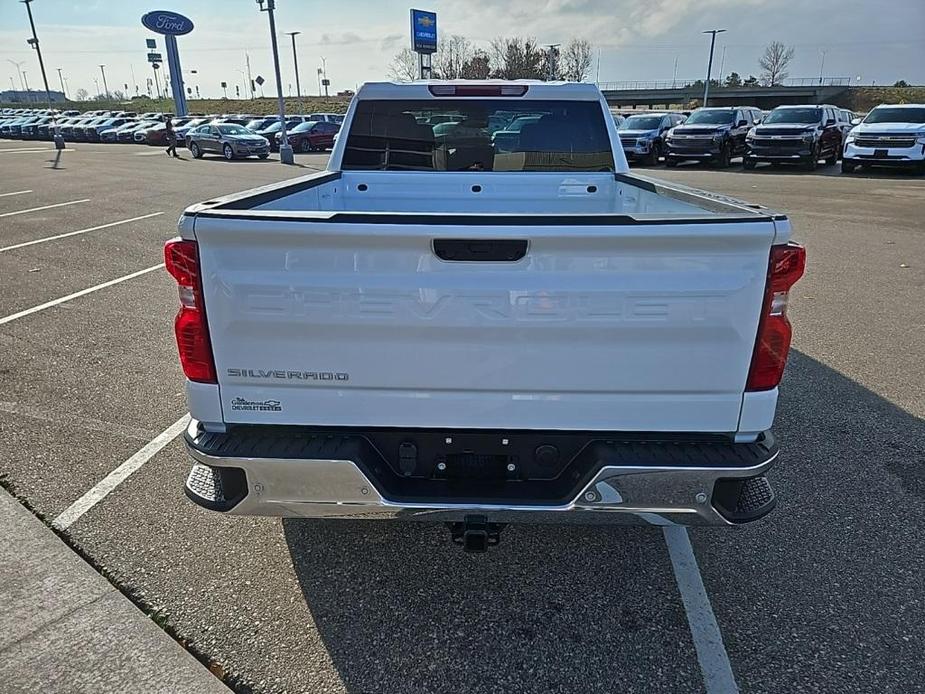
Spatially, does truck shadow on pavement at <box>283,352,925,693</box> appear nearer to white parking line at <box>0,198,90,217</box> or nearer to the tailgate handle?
the tailgate handle

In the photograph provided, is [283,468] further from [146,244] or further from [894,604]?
[146,244]

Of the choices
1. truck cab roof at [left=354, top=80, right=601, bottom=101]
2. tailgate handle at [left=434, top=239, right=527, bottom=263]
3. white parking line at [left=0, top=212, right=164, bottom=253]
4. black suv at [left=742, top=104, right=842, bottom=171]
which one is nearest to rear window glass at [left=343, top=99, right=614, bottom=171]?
truck cab roof at [left=354, top=80, right=601, bottom=101]

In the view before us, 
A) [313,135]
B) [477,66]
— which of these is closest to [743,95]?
[477,66]

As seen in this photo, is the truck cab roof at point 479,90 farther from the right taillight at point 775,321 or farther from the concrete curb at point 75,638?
the concrete curb at point 75,638

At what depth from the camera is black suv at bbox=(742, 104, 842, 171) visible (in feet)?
65.9

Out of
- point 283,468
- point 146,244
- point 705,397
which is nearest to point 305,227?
point 283,468

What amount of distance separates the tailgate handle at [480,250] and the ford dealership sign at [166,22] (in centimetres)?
6148

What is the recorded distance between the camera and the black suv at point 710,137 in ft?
70.8

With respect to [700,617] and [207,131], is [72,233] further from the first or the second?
[207,131]

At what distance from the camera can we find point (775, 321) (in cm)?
222

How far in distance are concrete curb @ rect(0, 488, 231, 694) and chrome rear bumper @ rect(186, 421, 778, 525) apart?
0.65 metres

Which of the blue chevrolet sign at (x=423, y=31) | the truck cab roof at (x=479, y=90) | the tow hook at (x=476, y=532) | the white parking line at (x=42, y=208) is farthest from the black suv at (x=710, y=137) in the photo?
the blue chevrolet sign at (x=423, y=31)

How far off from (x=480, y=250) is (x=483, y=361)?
392mm

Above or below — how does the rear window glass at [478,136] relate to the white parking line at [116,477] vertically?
above
